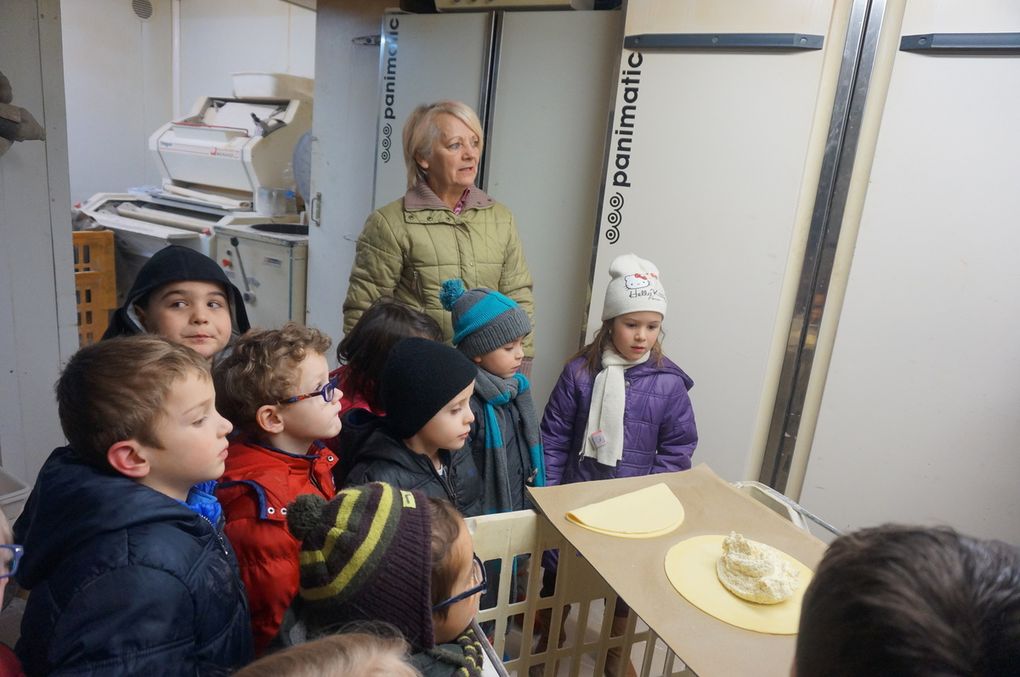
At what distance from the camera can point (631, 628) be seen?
1.24m

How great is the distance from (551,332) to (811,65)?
4.02ft

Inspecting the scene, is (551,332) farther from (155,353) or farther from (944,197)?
(155,353)

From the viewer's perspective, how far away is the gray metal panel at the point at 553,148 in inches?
88.1

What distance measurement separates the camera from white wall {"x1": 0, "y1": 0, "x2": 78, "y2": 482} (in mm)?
1831

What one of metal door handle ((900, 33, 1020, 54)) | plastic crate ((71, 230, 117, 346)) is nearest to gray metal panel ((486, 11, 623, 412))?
metal door handle ((900, 33, 1020, 54))

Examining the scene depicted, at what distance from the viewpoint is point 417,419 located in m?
1.10

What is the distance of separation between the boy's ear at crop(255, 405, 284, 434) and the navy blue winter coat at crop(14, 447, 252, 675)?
253 mm

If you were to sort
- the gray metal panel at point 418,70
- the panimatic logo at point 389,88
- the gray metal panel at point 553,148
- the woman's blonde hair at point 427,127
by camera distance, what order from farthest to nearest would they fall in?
1. the panimatic logo at point 389,88
2. the gray metal panel at point 418,70
3. the gray metal panel at point 553,148
4. the woman's blonde hair at point 427,127

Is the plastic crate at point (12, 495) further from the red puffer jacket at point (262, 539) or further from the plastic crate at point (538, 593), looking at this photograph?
the plastic crate at point (538, 593)

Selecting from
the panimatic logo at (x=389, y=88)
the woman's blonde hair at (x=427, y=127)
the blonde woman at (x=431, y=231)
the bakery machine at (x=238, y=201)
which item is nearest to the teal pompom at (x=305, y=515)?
the blonde woman at (x=431, y=231)

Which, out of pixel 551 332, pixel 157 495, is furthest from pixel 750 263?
pixel 157 495

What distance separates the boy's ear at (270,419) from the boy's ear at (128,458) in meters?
0.25

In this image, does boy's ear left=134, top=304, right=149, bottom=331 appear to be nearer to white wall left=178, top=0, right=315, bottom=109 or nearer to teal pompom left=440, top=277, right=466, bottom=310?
teal pompom left=440, top=277, right=466, bottom=310

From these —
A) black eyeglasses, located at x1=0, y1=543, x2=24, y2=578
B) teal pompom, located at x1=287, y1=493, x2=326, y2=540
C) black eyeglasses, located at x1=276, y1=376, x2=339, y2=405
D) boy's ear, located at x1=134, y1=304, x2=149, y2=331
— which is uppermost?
boy's ear, located at x1=134, y1=304, x2=149, y2=331
